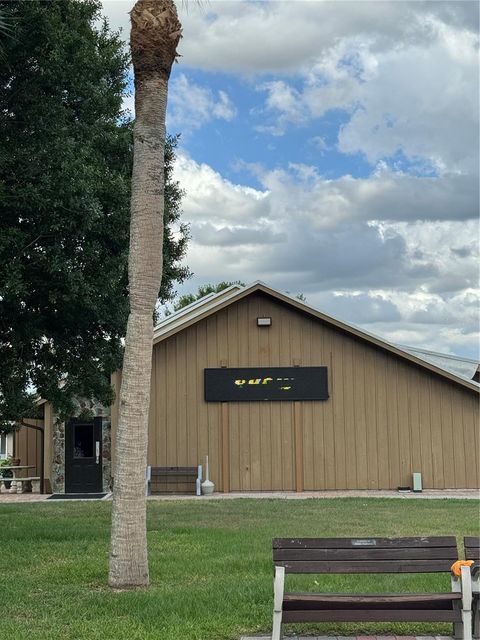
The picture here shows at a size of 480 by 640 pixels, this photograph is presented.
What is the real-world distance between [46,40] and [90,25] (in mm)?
2666

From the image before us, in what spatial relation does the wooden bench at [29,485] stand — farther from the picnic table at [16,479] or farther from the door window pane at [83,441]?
the door window pane at [83,441]

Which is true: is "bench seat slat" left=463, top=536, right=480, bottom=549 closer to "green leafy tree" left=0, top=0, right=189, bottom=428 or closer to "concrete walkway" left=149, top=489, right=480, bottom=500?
"green leafy tree" left=0, top=0, right=189, bottom=428

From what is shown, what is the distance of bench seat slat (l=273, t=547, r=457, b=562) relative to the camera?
22.9 ft

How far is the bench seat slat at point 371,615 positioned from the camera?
6.64m

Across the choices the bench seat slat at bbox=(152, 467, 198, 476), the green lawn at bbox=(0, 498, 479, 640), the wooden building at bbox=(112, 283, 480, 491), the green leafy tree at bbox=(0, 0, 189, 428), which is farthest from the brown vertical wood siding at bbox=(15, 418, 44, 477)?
the green leafy tree at bbox=(0, 0, 189, 428)

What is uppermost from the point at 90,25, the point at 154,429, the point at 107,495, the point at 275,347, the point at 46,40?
the point at 90,25

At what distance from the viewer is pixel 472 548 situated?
281 inches

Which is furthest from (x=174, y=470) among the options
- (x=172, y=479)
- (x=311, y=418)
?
(x=311, y=418)

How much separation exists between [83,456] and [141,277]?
16022mm

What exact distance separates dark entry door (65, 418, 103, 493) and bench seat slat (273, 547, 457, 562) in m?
18.0

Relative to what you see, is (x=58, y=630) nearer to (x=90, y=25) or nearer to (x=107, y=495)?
(x=90, y=25)

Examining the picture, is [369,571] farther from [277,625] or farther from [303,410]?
[303,410]

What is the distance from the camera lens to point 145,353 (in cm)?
928

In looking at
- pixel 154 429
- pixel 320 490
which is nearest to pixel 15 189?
pixel 154 429
